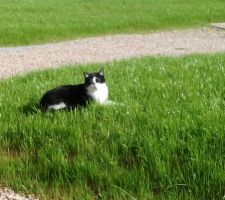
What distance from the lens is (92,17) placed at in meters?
31.2

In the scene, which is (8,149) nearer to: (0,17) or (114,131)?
(114,131)

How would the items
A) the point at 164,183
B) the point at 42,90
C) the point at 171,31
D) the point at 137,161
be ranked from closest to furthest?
the point at 164,183, the point at 137,161, the point at 42,90, the point at 171,31

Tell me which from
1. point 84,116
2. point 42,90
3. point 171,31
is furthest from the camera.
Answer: point 171,31

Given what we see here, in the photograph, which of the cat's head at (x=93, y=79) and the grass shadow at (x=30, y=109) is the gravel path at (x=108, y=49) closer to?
the grass shadow at (x=30, y=109)

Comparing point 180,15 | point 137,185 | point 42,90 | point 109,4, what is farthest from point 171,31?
point 137,185

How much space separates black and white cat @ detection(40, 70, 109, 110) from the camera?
30.7 feet

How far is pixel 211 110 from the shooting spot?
27.4 ft

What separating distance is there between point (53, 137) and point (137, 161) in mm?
1503

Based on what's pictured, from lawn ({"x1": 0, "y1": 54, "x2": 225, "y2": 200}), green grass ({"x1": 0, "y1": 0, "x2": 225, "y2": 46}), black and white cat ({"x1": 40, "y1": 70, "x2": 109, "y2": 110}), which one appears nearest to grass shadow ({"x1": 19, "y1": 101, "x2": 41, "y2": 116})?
lawn ({"x1": 0, "y1": 54, "x2": 225, "y2": 200})

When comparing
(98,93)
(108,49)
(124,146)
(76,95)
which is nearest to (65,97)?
(76,95)

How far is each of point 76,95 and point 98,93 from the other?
38 cm

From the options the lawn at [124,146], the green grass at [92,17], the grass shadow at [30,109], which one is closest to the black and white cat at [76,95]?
the grass shadow at [30,109]

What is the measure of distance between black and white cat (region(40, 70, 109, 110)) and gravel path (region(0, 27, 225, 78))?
7.31 meters

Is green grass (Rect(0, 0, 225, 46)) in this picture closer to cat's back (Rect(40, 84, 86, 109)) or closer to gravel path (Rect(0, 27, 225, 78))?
gravel path (Rect(0, 27, 225, 78))
